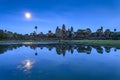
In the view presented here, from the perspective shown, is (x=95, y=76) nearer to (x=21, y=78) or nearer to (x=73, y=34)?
(x=21, y=78)

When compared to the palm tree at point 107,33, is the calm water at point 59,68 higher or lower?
lower

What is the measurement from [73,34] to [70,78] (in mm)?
128268

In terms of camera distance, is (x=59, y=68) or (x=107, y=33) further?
(x=107, y=33)

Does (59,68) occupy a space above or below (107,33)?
below

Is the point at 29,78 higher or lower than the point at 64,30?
lower

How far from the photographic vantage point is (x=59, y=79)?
15.8m

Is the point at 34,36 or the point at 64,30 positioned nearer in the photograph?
the point at 64,30

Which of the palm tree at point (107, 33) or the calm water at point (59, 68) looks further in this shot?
the palm tree at point (107, 33)

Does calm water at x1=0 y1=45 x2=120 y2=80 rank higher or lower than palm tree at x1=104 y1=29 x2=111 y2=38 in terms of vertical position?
lower

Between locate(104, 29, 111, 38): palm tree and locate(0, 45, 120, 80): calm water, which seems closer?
locate(0, 45, 120, 80): calm water

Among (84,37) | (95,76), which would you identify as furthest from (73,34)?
(95,76)

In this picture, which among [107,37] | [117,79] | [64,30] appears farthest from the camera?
[64,30]

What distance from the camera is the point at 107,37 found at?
418ft

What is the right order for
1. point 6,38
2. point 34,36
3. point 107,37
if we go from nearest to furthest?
point 107,37, point 6,38, point 34,36
